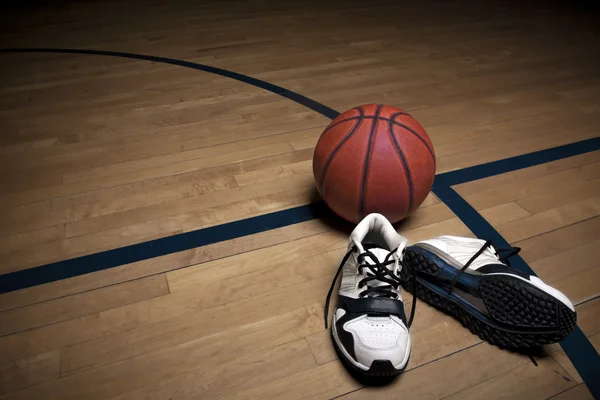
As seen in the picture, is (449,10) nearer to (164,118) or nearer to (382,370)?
(164,118)

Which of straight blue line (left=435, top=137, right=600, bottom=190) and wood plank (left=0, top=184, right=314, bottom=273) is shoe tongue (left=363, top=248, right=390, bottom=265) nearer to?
wood plank (left=0, top=184, right=314, bottom=273)

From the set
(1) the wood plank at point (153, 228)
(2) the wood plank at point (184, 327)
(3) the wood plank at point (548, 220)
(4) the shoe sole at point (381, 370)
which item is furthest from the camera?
(3) the wood plank at point (548, 220)

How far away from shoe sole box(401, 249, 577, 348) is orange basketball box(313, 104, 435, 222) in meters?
0.22

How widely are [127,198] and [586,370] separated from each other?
1.66m

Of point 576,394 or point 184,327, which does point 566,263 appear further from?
point 184,327

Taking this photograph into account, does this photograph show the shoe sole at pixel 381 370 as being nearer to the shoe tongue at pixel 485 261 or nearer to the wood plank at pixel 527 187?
the shoe tongue at pixel 485 261

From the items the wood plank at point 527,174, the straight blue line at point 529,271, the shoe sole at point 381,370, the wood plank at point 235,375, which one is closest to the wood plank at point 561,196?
the wood plank at point 527,174

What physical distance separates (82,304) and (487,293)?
1.19 metres

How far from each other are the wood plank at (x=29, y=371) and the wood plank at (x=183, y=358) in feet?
0.07

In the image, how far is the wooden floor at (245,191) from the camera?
1.33 metres

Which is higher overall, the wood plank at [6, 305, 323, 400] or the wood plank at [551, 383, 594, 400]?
the wood plank at [6, 305, 323, 400]

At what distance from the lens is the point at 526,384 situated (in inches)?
50.8

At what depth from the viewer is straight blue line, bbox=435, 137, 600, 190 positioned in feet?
6.83

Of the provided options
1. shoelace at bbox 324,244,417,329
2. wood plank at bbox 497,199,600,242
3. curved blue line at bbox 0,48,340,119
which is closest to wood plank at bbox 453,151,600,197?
wood plank at bbox 497,199,600,242
